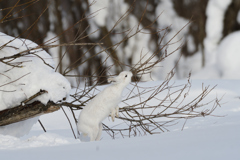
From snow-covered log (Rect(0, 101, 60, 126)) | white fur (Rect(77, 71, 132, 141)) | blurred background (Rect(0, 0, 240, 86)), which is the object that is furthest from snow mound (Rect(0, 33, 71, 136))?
blurred background (Rect(0, 0, 240, 86))

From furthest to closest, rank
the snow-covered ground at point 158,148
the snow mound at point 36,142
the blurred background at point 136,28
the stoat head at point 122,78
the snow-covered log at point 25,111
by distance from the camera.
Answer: the blurred background at point 136,28 → the snow-covered log at point 25,111 → the stoat head at point 122,78 → the snow mound at point 36,142 → the snow-covered ground at point 158,148

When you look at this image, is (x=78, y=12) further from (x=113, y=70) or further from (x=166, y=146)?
(x=166, y=146)

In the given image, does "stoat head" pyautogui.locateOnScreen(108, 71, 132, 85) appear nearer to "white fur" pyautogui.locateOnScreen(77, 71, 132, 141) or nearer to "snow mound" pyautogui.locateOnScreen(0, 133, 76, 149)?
"white fur" pyautogui.locateOnScreen(77, 71, 132, 141)

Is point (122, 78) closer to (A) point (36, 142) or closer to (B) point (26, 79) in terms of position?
(A) point (36, 142)

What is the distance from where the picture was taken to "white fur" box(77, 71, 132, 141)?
3.56 meters

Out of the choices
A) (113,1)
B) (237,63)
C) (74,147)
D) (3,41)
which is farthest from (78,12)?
(74,147)

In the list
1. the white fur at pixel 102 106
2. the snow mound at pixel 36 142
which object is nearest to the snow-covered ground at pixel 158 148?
the snow mound at pixel 36 142

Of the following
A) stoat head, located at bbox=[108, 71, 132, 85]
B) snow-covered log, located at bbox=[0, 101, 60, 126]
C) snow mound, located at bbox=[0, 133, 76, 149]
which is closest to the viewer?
snow mound, located at bbox=[0, 133, 76, 149]

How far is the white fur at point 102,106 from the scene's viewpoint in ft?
11.7

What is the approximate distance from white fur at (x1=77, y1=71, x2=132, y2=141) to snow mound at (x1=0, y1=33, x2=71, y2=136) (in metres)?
0.42

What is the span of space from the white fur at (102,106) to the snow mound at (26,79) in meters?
0.42

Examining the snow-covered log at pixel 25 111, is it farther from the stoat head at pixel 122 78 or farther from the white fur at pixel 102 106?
the stoat head at pixel 122 78

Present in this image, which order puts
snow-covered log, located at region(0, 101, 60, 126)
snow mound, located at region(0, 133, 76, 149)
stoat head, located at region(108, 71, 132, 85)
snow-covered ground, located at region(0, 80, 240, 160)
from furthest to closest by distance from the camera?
snow-covered log, located at region(0, 101, 60, 126) < stoat head, located at region(108, 71, 132, 85) < snow mound, located at region(0, 133, 76, 149) < snow-covered ground, located at region(0, 80, 240, 160)

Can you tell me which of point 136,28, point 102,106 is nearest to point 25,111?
point 102,106
